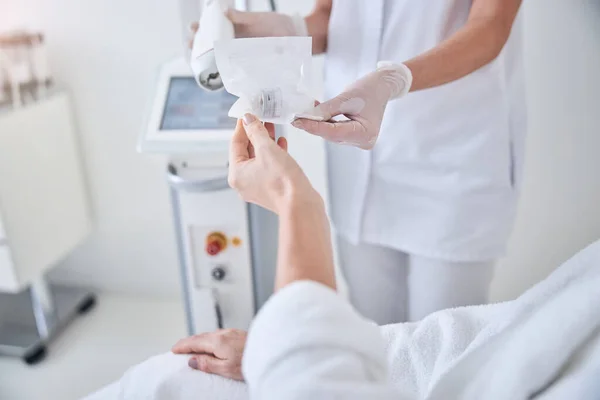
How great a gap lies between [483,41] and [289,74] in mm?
411

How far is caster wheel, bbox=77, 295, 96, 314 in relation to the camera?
2.00 meters

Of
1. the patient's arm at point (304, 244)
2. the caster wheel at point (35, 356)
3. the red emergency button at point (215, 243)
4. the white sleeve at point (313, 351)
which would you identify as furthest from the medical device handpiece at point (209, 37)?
the caster wheel at point (35, 356)

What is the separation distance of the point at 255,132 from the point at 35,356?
143 centimetres

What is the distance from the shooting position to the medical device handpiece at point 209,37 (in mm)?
1006

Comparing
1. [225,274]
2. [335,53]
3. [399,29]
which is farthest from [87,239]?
[399,29]

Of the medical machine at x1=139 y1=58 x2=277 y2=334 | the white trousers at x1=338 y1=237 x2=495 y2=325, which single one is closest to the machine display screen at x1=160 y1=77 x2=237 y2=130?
the medical machine at x1=139 y1=58 x2=277 y2=334

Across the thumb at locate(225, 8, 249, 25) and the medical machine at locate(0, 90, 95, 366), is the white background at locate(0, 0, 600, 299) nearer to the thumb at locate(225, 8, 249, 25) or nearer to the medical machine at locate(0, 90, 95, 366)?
the medical machine at locate(0, 90, 95, 366)

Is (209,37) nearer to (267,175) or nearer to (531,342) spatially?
(267,175)

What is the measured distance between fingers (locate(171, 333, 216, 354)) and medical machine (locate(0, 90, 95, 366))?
37.7 inches

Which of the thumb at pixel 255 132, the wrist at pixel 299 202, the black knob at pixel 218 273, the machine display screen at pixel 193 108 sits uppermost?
the thumb at pixel 255 132

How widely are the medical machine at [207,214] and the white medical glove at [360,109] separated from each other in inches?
19.3

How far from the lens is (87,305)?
6.62ft

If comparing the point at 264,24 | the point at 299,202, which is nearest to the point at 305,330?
the point at 299,202

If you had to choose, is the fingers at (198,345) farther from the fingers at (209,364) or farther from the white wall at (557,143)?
the white wall at (557,143)
